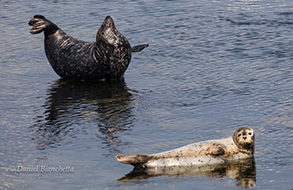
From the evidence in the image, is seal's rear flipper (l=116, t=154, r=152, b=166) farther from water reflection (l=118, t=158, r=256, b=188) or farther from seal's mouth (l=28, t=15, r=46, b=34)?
seal's mouth (l=28, t=15, r=46, b=34)

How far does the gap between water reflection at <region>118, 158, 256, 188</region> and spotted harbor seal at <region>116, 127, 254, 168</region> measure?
0.08 m

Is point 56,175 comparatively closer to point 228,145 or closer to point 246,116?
point 228,145

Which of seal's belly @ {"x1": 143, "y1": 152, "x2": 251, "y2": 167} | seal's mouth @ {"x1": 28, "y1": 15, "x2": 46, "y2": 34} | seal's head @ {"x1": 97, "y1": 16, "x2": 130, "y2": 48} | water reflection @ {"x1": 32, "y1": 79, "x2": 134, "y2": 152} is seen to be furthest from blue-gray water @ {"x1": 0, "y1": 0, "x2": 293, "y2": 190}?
seal's mouth @ {"x1": 28, "y1": 15, "x2": 46, "y2": 34}

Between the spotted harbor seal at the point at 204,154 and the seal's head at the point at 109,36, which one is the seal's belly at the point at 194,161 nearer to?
the spotted harbor seal at the point at 204,154

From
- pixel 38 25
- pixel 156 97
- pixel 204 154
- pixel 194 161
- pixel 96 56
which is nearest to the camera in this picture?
pixel 194 161

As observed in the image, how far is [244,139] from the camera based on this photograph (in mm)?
8484

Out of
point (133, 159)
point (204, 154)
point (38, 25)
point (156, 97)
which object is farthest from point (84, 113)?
point (38, 25)

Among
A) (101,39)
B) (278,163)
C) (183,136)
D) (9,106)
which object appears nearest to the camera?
(278,163)

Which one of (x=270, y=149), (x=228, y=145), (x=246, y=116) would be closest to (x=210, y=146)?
(x=228, y=145)

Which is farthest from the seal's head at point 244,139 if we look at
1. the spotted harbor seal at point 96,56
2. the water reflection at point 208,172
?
the spotted harbor seal at point 96,56

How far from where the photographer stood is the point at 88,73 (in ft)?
41.1

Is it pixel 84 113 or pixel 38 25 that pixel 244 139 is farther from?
pixel 38 25

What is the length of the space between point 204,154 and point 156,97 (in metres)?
2.97

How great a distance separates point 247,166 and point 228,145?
1.39ft
